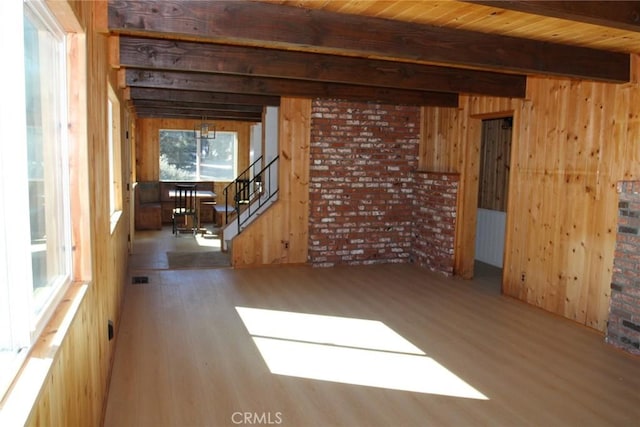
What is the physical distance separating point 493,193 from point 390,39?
513 cm

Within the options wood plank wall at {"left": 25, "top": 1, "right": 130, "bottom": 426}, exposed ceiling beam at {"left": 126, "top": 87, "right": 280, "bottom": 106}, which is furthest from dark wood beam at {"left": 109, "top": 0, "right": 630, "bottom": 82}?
exposed ceiling beam at {"left": 126, "top": 87, "right": 280, "bottom": 106}

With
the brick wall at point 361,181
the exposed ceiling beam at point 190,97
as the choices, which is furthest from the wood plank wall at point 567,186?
the exposed ceiling beam at point 190,97

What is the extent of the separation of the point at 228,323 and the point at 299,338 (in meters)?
0.76

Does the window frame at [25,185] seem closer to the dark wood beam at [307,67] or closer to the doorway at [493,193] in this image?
the dark wood beam at [307,67]

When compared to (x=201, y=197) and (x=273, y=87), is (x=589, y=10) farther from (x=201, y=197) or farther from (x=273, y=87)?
(x=201, y=197)

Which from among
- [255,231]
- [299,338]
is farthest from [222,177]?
[299,338]

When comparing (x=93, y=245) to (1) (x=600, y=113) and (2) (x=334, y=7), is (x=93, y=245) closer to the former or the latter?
(2) (x=334, y=7)

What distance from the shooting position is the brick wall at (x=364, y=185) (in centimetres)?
722

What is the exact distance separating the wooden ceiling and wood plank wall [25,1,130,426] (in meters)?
0.46

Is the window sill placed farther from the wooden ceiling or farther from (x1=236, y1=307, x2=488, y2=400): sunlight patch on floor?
(x1=236, y1=307, x2=488, y2=400): sunlight patch on floor

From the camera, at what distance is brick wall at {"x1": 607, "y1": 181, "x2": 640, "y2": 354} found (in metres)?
4.12

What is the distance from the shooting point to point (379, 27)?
336 centimetres

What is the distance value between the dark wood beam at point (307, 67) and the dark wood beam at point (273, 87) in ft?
4.18

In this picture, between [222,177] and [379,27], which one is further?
[222,177]
